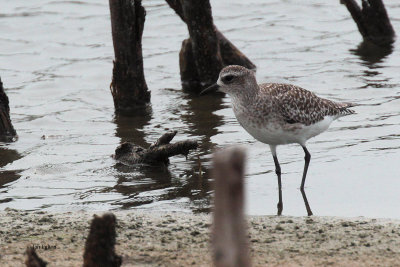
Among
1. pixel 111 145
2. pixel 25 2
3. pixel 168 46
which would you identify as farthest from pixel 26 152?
pixel 25 2

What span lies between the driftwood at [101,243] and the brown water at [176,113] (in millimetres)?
3638

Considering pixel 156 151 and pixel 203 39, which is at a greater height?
pixel 203 39

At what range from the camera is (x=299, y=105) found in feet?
29.9

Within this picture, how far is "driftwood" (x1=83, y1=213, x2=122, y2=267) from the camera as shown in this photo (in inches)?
186

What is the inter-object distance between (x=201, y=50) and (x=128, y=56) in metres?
1.71

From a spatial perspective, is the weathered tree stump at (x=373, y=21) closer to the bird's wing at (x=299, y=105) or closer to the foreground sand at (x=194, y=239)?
the bird's wing at (x=299, y=105)

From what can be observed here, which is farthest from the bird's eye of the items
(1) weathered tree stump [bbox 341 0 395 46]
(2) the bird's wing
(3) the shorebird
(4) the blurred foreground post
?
(1) weathered tree stump [bbox 341 0 395 46]

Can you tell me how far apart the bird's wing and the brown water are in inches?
29.9

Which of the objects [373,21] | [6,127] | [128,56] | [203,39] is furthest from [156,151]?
[373,21]

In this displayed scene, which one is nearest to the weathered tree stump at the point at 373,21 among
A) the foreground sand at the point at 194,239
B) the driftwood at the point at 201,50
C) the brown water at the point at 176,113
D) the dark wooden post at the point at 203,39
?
the brown water at the point at 176,113

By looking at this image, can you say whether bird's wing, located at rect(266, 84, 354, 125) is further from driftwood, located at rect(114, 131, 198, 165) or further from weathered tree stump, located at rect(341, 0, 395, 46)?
weathered tree stump, located at rect(341, 0, 395, 46)

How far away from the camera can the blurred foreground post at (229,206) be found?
113 inches

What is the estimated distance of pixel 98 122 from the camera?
13453mm

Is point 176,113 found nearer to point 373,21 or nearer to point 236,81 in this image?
point 236,81
